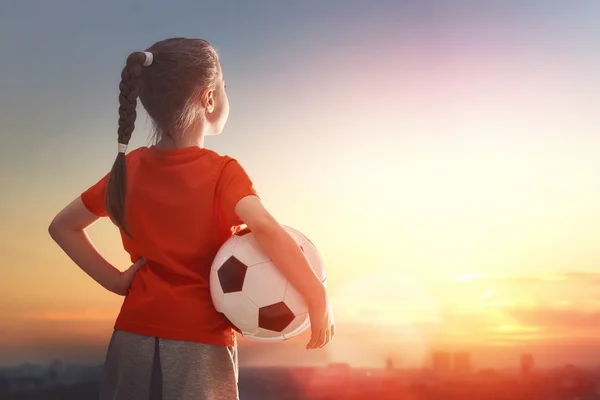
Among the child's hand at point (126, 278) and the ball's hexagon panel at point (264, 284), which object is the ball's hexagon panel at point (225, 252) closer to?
the ball's hexagon panel at point (264, 284)

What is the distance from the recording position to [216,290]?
2439 mm

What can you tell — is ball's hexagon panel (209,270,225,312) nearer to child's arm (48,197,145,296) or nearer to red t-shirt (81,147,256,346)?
red t-shirt (81,147,256,346)

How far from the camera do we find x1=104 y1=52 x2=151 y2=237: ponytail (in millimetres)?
2551

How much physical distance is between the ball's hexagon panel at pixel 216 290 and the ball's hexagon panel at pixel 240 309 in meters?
0.02

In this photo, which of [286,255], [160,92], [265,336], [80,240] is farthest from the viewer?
[80,240]

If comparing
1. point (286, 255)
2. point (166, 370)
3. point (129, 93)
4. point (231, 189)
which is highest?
point (129, 93)

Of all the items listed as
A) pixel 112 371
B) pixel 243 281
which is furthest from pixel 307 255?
pixel 112 371

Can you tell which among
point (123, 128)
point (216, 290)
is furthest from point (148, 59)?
point (216, 290)

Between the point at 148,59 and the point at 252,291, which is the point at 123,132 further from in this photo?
the point at 252,291

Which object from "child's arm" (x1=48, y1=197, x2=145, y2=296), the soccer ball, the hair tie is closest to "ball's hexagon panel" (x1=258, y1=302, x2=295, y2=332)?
the soccer ball

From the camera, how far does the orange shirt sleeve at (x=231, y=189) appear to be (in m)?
2.43

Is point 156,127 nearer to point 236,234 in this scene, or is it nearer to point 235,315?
point 236,234

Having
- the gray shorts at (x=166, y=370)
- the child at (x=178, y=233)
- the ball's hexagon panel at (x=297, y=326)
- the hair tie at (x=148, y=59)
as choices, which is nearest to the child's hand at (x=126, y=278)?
the child at (x=178, y=233)

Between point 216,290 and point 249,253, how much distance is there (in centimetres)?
17
